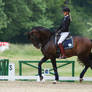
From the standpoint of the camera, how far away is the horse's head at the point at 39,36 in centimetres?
1645

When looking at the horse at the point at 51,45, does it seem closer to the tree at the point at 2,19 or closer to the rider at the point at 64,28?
the rider at the point at 64,28

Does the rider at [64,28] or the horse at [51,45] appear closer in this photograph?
the rider at [64,28]

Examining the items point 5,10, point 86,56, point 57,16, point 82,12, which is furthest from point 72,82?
point 82,12

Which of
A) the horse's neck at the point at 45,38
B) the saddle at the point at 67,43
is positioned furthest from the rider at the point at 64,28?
the horse's neck at the point at 45,38

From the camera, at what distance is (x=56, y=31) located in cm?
1644

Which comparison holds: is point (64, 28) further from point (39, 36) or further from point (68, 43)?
point (39, 36)

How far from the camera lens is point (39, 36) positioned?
54.2 ft

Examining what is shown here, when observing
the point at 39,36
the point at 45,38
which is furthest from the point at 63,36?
the point at 39,36

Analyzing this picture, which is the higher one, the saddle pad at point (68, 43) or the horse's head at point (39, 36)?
the horse's head at point (39, 36)

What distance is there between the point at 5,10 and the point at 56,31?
1607 inches

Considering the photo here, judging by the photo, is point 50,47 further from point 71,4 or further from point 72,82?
point 71,4

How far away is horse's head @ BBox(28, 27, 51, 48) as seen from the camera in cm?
1645

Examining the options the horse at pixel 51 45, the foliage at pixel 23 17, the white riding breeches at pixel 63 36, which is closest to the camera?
the white riding breeches at pixel 63 36

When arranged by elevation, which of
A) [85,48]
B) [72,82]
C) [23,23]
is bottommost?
[72,82]
